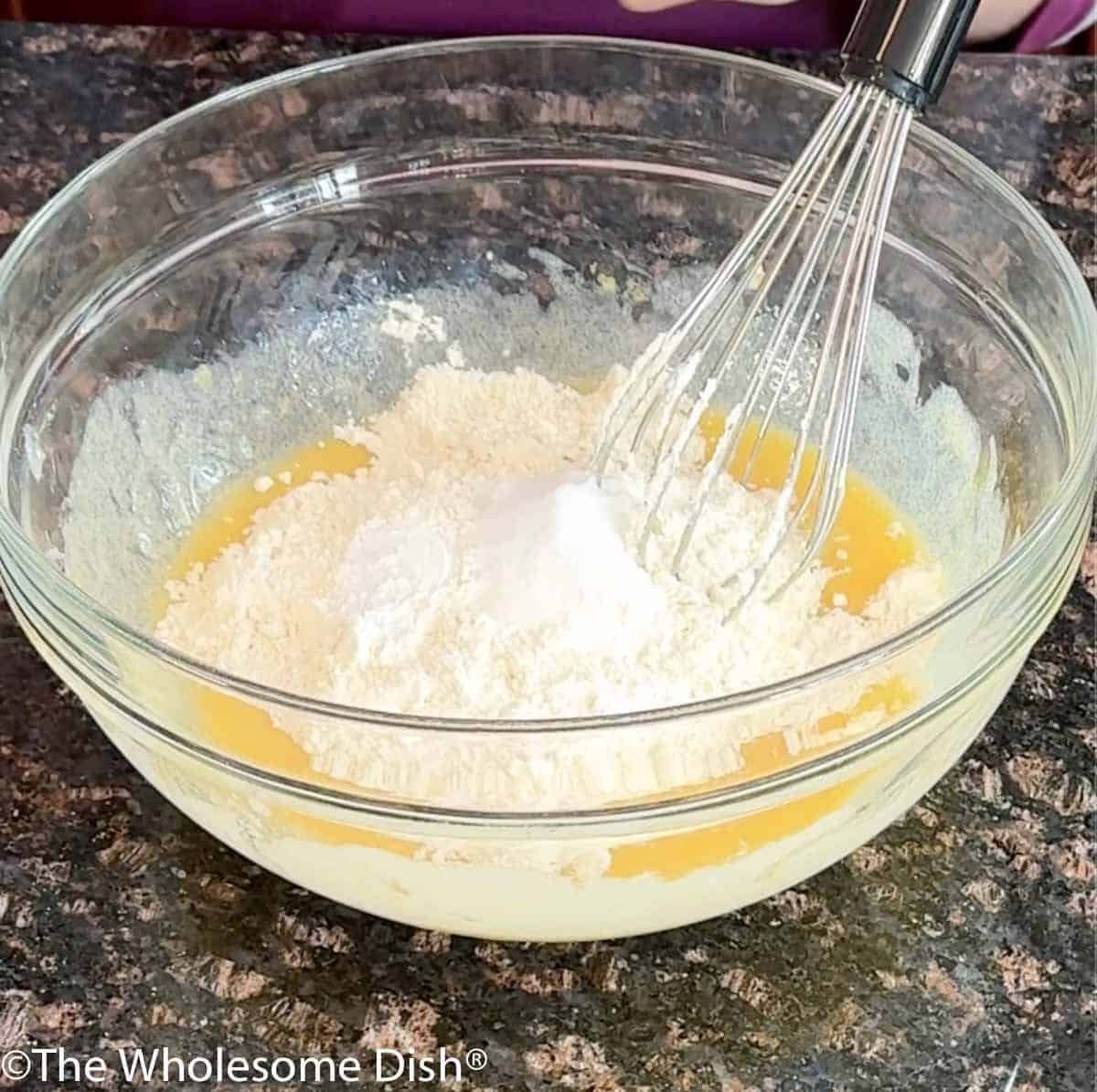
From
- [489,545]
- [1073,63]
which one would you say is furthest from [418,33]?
[489,545]

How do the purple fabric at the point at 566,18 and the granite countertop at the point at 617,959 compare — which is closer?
the granite countertop at the point at 617,959

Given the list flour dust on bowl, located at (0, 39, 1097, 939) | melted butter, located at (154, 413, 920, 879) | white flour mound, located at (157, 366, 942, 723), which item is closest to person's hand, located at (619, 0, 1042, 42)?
flour dust on bowl, located at (0, 39, 1097, 939)

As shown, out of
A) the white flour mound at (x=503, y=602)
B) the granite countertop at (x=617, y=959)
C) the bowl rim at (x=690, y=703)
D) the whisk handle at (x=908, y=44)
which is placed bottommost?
the granite countertop at (x=617, y=959)

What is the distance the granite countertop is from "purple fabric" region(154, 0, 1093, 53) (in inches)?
27.6

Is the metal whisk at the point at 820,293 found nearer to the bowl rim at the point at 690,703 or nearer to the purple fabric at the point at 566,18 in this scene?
the bowl rim at the point at 690,703

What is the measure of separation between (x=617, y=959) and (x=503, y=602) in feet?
0.60

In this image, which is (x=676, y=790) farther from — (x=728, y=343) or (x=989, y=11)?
(x=989, y=11)

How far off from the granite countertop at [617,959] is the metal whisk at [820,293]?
17 cm

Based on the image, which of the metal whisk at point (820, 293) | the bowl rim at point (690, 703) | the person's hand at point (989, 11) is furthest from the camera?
the person's hand at point (989, 11)

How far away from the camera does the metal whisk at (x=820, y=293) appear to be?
0.67 metres

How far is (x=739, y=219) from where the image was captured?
1014 mm

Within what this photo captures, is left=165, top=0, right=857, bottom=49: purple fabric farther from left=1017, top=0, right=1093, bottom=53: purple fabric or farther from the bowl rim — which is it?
the bowl rim

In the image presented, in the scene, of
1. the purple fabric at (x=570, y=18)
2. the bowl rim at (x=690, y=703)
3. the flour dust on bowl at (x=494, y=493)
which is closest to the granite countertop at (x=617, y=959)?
the flour dust on bowl at (x=494, y=493)

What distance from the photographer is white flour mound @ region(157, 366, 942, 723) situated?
28.9 inches
